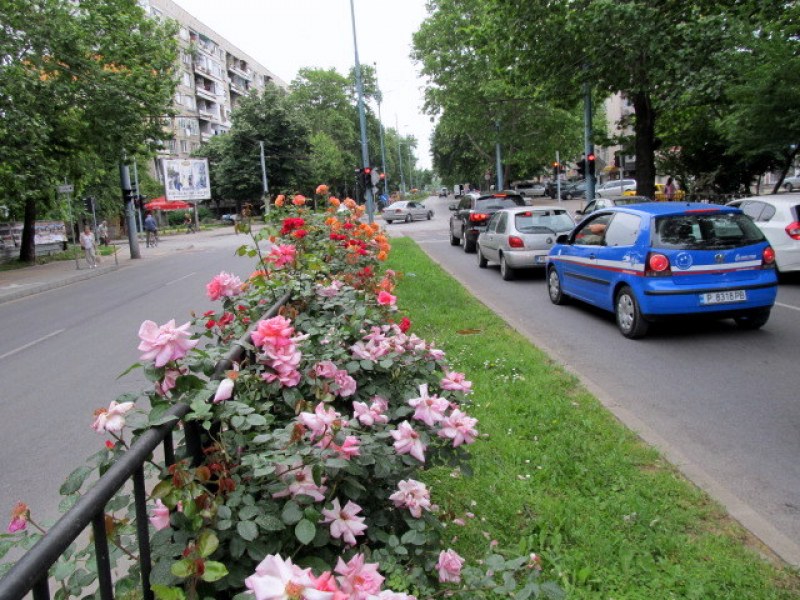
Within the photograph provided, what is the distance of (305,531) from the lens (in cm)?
170

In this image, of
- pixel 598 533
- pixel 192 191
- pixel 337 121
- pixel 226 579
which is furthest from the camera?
pixel 337 121

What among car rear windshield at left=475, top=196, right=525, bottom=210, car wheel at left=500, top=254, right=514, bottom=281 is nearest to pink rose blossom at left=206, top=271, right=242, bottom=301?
car wheel at left=500, top=254, right=514, bottom=281

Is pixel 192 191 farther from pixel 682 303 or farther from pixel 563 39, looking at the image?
pixel 682 303

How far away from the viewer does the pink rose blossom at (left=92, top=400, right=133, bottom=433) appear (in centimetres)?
182

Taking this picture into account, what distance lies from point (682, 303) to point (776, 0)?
10022mm

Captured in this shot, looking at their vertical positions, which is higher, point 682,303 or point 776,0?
point 776,0

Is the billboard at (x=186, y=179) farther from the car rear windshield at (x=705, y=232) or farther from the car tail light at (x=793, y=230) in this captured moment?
the car rear windshield at (x=705, y=232)

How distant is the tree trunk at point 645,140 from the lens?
18.8 m

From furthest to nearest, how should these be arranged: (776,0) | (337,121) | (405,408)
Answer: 1. (337,121)
2. (776,0)
3. (405,408)

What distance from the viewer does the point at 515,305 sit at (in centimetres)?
1112

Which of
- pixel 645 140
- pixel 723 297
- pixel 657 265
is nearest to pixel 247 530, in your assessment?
pixel 657 265

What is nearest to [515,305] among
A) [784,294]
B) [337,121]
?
[784,294]

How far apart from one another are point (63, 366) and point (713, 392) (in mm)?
7580

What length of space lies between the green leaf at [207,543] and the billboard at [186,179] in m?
53.0
